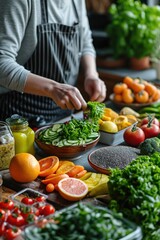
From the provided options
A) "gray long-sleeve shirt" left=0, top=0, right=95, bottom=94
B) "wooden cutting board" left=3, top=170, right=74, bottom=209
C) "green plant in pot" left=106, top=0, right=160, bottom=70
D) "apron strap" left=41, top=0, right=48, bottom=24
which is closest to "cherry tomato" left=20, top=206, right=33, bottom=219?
"wooden cutting board" left=3, top=170, right=74, bottom=209

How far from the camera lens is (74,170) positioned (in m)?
1.79

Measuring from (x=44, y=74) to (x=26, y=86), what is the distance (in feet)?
1.28

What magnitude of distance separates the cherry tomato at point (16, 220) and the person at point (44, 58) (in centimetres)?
64

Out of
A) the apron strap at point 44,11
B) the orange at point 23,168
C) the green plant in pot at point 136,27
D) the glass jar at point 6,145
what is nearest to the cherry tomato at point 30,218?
the orange at point 23,168

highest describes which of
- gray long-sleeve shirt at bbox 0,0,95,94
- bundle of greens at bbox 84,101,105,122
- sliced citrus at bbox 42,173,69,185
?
gray long-sleeve shirt at bbox 0,0,95,94

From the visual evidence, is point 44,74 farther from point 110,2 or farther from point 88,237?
point 110,2

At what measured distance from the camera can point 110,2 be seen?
4172mm

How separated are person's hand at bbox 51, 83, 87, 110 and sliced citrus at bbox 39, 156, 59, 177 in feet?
0.79

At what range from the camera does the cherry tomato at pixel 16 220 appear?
1.43 meters

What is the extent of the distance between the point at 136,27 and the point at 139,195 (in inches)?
82.1

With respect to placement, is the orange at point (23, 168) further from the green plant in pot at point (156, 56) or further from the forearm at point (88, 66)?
the green plant in pot at point (156, 56)

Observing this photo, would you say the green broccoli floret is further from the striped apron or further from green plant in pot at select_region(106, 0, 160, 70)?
green plant in pot at select_region(106, 0, 160, 70)

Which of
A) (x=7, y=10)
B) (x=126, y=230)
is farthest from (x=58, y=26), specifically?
(x=126, y=230)

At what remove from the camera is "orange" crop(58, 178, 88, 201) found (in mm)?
1611
